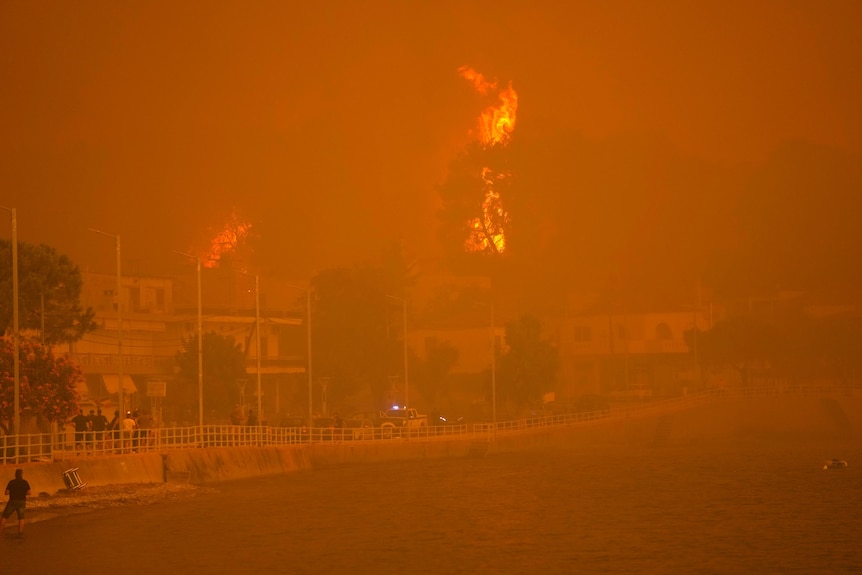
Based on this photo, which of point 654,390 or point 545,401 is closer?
point 545,401

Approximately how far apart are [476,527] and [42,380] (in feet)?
61.1

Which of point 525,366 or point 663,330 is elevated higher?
point 663,330

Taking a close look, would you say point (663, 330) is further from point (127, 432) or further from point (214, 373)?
point (127, 432)

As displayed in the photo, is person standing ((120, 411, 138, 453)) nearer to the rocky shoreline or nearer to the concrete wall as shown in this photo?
the concrete wall

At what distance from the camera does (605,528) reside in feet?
140

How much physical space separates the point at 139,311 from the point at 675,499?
54.9 metres

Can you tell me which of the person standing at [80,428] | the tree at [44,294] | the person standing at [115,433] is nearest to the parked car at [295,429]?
the person standing at [115,433]

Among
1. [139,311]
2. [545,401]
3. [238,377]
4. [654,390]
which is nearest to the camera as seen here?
[238,377]

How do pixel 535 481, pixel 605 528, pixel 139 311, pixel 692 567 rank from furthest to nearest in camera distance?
pixel 139 311, pixel 535 481, pixel 605 528, pixel 692 567

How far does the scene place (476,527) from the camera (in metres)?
42.5

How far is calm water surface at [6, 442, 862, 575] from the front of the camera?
114ft

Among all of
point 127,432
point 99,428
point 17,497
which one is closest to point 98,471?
point 99,428

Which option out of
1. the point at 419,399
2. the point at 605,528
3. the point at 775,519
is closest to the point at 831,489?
the point at 775,519

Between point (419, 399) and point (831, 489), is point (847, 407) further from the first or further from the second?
point (831, 489)
